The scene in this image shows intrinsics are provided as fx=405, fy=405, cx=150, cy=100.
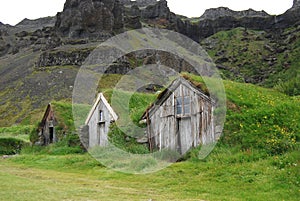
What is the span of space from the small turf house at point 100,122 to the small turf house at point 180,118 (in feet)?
11.8

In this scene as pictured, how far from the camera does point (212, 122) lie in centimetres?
2117

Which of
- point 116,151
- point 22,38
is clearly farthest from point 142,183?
point 22,38

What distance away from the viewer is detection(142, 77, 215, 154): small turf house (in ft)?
71.4

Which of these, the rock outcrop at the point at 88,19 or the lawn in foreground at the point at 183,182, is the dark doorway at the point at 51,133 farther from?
the rock outcrop at the point at 88,19

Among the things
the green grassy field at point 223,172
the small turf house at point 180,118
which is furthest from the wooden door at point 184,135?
the green grassy field at point 223,172

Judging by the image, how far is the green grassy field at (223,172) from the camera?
1334 cm

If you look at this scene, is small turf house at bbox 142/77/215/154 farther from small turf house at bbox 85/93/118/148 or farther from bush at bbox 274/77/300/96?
bush at bbox 274/77/300/96

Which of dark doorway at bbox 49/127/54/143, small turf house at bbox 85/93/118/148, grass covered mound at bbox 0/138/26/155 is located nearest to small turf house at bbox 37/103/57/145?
dark doorway at bbox 49/127/54/143

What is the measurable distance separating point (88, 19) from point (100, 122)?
4386 inches

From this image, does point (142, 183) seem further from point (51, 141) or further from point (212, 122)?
point (51, 141)

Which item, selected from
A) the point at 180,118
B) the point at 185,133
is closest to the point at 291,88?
the point at 180,118

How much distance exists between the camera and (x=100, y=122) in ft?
93.1

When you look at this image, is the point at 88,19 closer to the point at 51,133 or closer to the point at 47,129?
the point at 47,129

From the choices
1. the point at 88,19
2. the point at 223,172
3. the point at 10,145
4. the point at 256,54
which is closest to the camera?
the point at 223,172
